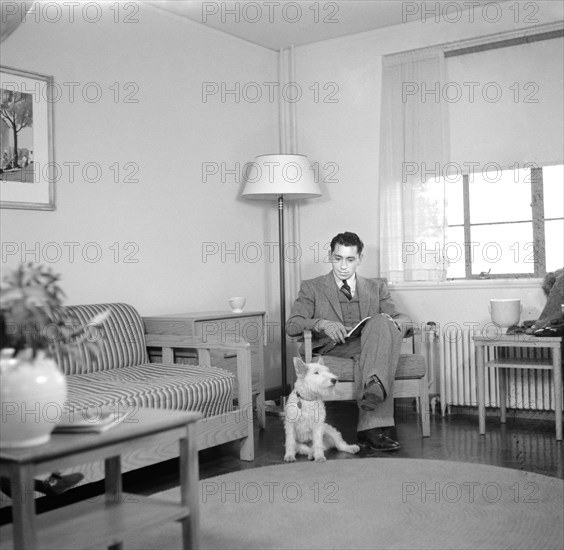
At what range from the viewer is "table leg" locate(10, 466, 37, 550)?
1740 mm

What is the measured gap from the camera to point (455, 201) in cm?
500

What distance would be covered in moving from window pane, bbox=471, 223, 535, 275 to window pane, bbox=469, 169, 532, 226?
0.06m

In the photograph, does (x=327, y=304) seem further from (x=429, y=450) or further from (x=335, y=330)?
(x=429, y=450)

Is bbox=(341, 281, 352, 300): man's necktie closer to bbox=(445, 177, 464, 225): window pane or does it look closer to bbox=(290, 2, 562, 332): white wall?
bbox=(290, 2, 562, 332): white wall

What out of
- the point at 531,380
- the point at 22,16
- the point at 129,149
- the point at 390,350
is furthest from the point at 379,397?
the point at 22,16

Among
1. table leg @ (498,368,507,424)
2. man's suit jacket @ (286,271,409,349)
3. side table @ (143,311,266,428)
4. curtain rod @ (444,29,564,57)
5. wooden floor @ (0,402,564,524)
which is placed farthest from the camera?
curtain rod @ (444,29,564,57)

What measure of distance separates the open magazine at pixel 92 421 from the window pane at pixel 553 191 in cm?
333

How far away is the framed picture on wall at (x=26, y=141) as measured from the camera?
12.3 ft

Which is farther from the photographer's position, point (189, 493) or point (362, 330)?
point (362, 330)

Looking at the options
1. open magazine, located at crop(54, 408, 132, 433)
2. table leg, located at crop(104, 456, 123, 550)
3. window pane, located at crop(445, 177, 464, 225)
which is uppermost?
window pane, located at crop(445, 177, 464, 225)

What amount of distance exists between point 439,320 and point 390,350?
1121mm

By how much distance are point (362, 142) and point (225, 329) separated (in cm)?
178

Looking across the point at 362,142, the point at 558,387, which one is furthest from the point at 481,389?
the point at 362,142

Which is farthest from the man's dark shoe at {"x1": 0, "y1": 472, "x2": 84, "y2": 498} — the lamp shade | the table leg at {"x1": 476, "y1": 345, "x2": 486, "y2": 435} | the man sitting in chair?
the lamp shade
